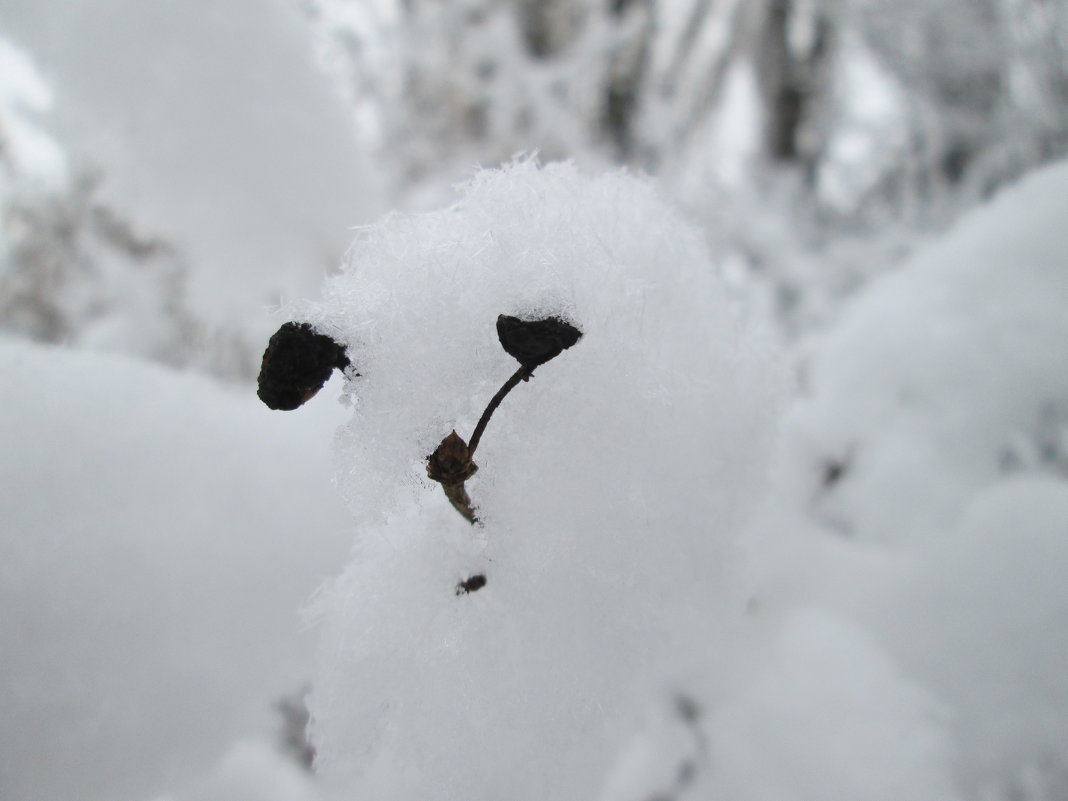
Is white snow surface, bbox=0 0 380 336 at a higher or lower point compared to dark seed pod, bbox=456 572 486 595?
higher

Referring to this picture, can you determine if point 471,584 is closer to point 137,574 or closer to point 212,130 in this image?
point 137,574

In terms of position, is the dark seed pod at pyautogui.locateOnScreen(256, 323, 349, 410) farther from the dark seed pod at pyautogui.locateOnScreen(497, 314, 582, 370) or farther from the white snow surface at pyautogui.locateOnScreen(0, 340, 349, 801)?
the white snow surface at pyautogui.locateOnScreen(0, 340, 349, 801)

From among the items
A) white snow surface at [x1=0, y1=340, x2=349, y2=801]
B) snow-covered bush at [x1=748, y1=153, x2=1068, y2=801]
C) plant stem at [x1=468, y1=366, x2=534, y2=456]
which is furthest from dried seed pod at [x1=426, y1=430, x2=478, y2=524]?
snow-covered bush at [x1=748, y1=153, x2=1068, y2=801]

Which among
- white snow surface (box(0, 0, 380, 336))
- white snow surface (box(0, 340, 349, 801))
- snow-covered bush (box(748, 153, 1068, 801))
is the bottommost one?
snow-covered bush (box(748, 153, 1068, 801))

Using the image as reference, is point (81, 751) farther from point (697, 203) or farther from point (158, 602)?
point (697, 203)

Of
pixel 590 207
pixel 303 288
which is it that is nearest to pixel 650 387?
pixel 590 207

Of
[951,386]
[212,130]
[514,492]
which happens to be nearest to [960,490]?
[951,386]

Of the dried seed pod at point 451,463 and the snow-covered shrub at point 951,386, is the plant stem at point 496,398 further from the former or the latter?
the snow-covered shrub at point 951,386
